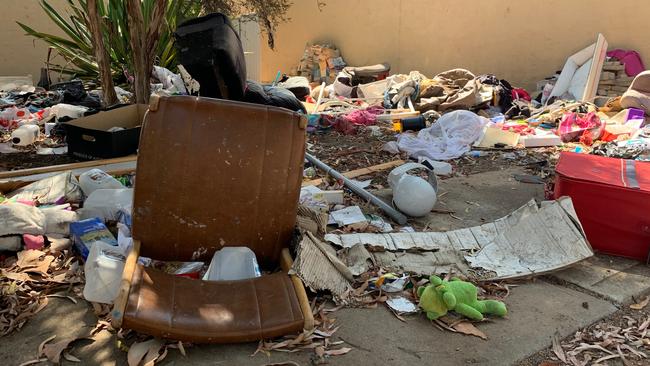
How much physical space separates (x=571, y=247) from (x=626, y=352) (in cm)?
79

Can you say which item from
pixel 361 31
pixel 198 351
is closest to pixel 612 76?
pixel 361 31

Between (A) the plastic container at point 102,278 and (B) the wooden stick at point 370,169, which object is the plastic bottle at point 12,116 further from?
(A) the plastic container at point 102,278

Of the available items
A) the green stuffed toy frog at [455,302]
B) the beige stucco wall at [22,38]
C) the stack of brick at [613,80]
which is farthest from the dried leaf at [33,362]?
the beige stucco wall at [22,38]

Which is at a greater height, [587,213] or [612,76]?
[612,76]

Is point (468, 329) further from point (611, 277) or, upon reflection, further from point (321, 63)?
point (321, 63)

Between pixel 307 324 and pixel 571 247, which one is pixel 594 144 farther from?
pixel 307 324

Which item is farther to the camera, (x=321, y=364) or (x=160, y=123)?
(x=160, y=123)

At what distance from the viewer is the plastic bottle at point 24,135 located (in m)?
5.19

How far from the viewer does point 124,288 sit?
6.86ft

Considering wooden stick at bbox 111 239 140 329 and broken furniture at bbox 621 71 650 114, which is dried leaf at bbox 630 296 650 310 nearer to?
wooden stick at bbox 111 239 140 329

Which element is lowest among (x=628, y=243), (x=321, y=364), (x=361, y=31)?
(x=321, y=364)

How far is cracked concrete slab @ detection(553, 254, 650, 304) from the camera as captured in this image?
2654mm

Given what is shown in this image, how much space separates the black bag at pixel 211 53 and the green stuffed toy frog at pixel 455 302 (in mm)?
2831

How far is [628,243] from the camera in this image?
3.04 meters
